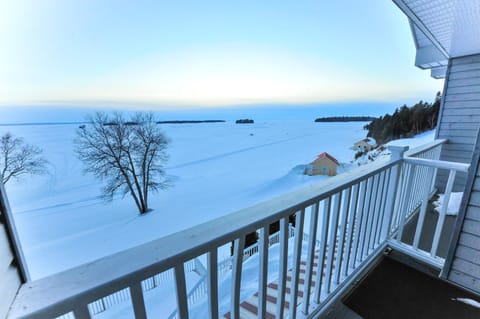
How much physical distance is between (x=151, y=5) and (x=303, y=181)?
1.61 metres

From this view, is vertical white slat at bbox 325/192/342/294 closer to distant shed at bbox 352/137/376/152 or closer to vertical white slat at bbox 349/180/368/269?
vertical white slat at bbox 349/180/368/269

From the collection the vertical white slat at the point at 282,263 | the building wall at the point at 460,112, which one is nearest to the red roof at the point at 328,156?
the vertical white slat at the point at 282,263

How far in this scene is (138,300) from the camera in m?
0.55

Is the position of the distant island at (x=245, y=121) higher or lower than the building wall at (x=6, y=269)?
higher

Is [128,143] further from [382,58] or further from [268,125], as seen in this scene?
[382,58]

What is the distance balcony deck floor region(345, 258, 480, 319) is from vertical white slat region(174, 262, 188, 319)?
4.42 ft

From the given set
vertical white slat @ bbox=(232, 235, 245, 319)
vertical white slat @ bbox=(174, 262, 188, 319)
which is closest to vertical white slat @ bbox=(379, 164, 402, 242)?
vertical white slat @ bbox=(232, 235, 245, 319)

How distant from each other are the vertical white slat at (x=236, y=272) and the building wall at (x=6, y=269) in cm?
54

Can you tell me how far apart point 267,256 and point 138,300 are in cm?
47

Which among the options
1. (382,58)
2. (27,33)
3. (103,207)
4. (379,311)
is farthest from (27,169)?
(382,58)

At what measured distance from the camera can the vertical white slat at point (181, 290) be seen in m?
0.60

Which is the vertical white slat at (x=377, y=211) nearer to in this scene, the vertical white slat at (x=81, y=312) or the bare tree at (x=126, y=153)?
the bare tree at (x=126, y=153)

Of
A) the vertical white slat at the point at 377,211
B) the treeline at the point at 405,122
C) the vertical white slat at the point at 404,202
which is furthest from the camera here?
the treeline at the point at 405,122

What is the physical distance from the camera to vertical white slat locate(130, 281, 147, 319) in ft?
1.74
